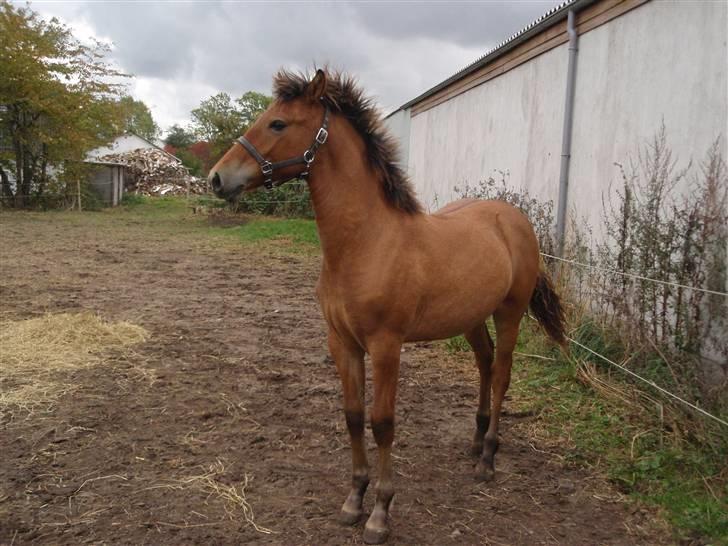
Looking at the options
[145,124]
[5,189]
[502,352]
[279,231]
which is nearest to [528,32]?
[502,352]

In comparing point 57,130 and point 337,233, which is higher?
point 57,130

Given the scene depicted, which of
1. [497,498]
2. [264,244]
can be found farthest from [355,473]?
[264,244]

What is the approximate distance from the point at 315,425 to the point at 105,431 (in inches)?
53.7

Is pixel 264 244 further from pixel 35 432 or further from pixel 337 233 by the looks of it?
pixel 337 233

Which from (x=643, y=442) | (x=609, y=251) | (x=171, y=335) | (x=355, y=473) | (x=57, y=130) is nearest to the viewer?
(x=355, y=473)

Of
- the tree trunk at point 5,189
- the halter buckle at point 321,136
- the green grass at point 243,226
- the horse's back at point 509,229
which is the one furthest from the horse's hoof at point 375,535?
the tree trunk at point 5,189

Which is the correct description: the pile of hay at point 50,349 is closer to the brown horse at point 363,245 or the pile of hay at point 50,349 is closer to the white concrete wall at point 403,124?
the brown horse at point 363,245

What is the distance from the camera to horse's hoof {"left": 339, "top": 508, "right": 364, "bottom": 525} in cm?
272

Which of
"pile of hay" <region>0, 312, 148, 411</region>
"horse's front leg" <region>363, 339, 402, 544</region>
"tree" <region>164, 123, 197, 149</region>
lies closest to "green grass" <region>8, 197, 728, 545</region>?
"horse's front leg" <region>363, 339, 402, 544</region>

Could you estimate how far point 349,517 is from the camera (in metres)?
2.73

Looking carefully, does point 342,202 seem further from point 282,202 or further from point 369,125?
point 282,202

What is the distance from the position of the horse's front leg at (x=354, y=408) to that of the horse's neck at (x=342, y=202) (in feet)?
1.47

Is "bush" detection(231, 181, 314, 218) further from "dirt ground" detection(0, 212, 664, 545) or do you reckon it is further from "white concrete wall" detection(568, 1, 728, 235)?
"white concrete wall" detection(568, 1, 728, 235)

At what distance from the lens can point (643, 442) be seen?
3414 mm
